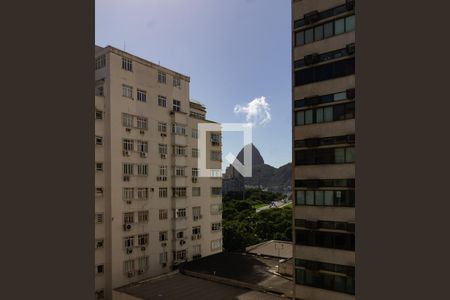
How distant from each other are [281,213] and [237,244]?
1944 centimetres

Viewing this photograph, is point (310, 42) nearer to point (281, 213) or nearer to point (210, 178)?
point (210, 178)

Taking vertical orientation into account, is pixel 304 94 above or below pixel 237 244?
above

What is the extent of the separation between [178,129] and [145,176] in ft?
18.0

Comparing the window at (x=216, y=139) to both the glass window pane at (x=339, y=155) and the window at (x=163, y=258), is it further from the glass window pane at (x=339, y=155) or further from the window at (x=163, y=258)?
the glass window pane at (x=339, y=155)

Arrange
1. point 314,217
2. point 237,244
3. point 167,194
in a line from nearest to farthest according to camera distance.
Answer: point 314,217, point 167,194, point 237,244

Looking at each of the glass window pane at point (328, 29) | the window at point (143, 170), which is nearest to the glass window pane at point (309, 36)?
the glass window pane at point (328, 29)

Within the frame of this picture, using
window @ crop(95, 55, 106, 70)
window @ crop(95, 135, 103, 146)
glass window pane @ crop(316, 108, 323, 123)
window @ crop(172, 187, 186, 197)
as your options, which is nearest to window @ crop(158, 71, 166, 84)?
window @ crop(95, 55, 106, 70)

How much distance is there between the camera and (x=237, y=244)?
125 feet

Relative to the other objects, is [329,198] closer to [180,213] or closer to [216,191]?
[180,213]

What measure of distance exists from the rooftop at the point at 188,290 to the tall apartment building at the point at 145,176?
3.35 metres

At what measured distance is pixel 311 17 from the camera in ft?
55.3

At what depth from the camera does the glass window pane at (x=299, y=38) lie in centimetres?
1734

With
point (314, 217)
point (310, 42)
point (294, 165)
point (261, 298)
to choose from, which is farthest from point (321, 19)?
point (261, 298)

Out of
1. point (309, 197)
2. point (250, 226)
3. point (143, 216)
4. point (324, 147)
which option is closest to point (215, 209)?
point (143, 216)
